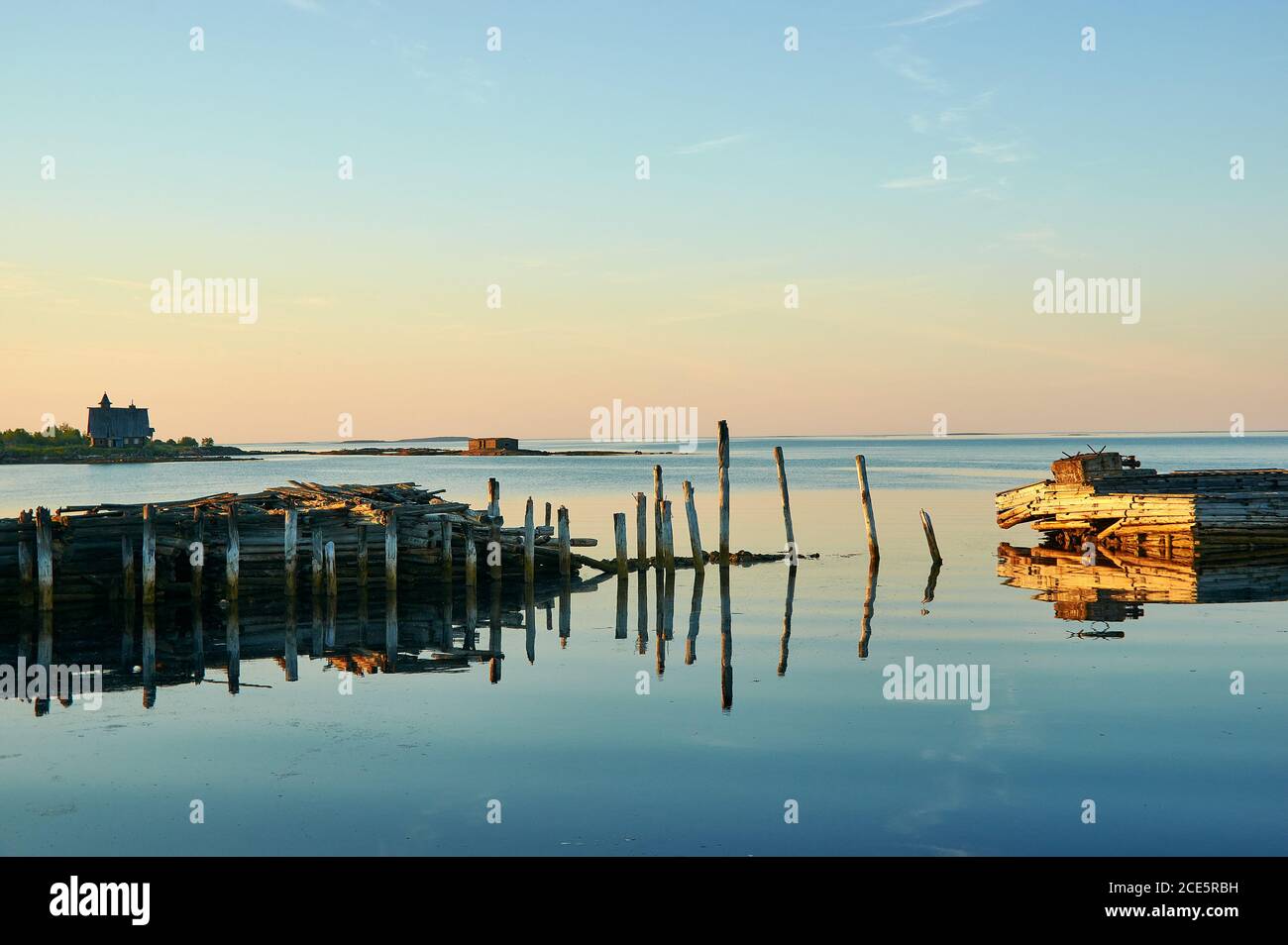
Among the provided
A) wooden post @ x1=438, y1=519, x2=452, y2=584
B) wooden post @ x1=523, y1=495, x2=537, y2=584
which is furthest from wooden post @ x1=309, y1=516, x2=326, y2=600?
wooden post @ x1=523, y1=495, x2=537, y2=584

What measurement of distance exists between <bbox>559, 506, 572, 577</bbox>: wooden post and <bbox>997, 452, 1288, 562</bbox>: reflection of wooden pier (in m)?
17.7

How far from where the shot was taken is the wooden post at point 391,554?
25828 mm

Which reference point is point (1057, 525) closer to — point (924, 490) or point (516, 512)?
point (516, 512)

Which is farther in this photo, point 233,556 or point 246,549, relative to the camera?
point 246,549

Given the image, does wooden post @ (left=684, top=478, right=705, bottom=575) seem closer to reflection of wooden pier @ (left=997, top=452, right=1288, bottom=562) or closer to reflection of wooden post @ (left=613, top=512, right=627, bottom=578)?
reflection of wooden post @ (left=613, top=512, right=627, bottom=578)

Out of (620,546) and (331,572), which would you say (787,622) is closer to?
(620,546)

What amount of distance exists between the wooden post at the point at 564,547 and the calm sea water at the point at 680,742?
4.27m

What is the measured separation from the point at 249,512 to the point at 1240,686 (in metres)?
21.1

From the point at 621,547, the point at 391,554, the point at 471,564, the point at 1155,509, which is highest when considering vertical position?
the point at 1155,509

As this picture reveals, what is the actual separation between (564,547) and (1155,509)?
18.4 meters

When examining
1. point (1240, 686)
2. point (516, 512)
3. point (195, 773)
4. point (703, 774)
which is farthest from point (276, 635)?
point (516, 512)

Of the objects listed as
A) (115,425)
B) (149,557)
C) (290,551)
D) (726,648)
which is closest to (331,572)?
(290,551)

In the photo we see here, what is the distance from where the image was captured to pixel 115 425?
440 feet

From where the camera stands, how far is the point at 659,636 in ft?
71.6
